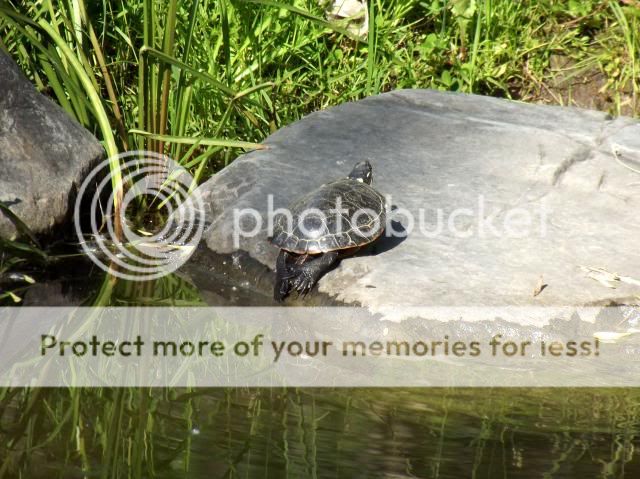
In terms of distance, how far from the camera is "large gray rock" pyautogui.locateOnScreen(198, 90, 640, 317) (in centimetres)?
377

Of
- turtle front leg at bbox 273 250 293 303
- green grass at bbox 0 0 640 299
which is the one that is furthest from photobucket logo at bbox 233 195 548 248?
green grass at bbox 0 0 640 299

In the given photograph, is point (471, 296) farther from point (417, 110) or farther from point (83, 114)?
point (83, 114)

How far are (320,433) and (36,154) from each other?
2440mm

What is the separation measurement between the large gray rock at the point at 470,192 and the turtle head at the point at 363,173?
207mm

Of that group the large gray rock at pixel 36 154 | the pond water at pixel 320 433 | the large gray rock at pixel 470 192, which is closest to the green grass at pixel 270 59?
the large gray rock at pixel 36 154

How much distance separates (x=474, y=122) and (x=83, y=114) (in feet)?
7.16

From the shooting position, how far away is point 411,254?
3.99m

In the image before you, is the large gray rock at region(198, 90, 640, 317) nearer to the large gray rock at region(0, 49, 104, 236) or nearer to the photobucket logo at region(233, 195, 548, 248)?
the photobucket logo at region(233, 195, 548, 248)

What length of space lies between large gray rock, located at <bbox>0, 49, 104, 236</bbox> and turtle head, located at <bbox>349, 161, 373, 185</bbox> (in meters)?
1.37

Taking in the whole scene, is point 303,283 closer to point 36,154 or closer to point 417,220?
point 417,220

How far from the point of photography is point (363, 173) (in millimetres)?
4312

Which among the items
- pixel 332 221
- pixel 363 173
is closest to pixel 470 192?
pixel 363 173

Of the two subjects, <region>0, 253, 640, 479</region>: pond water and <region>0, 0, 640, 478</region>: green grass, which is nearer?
<region>0, 253, 640, 479</region>: pond water

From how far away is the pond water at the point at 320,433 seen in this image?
8.24 ft
